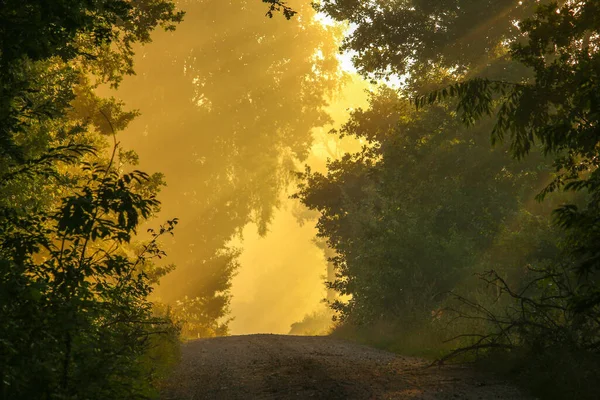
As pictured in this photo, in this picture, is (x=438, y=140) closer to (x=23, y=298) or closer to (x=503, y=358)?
(x=503, y=358)

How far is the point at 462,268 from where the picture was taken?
22.8m

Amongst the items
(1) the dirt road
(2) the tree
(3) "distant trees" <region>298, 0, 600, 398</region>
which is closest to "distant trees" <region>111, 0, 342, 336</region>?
(3) "distant trees" <region>298, 0, 600, 398</region>

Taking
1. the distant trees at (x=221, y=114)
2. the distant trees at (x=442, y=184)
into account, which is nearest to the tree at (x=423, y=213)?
the distant trees at (x=442, y=184)

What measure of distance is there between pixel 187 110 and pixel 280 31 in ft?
38.2

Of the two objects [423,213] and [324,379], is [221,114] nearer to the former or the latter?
[423,213]

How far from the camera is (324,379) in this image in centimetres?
1027

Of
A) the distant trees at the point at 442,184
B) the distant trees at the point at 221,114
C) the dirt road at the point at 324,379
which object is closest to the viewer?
the dirt road at the point at 324,379

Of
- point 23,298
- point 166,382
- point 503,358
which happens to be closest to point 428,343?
point 503,358

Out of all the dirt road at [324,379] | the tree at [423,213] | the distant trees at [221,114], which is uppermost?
the distant trees at [221,114]

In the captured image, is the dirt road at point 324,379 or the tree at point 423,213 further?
the tree at point 423,213

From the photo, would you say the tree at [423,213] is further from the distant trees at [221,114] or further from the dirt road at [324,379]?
the distant trees at [221,114]

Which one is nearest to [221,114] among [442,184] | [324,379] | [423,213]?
[442,184]

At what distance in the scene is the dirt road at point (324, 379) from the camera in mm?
9195

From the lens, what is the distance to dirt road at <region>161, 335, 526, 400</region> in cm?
919
